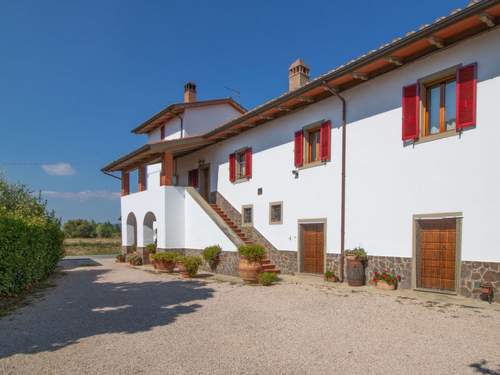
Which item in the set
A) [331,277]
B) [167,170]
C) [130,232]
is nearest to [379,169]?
[331,277]

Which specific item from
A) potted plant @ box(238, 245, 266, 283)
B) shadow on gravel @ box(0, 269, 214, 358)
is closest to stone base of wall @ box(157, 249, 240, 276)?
potted plant @ box(238, 245, 266, 283)

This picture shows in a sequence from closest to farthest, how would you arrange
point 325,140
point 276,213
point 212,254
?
1. point 325,140
2. point 276,213
3. point 212,254

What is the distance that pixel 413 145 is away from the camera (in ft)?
31.1

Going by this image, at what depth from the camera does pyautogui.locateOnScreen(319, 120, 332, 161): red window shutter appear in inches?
470

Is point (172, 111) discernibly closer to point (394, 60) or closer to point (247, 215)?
point (247, 215)

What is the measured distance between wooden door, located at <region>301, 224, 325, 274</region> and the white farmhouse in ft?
0.16

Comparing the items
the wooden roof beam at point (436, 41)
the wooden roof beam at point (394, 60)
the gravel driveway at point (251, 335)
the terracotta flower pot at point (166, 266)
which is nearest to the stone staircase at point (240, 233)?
the terracotta flower pot at point (166, 266)

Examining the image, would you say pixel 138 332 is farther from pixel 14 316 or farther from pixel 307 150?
pixel 307 150

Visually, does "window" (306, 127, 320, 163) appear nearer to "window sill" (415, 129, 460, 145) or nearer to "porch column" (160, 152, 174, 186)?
"window sill" (415, 129, 460, 145)

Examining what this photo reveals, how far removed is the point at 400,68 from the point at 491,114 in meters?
2.76

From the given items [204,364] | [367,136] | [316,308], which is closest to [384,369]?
[204,364]

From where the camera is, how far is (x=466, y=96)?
8.36 metres

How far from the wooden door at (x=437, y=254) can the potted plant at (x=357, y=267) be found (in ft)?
5.19

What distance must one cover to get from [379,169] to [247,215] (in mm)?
6884
